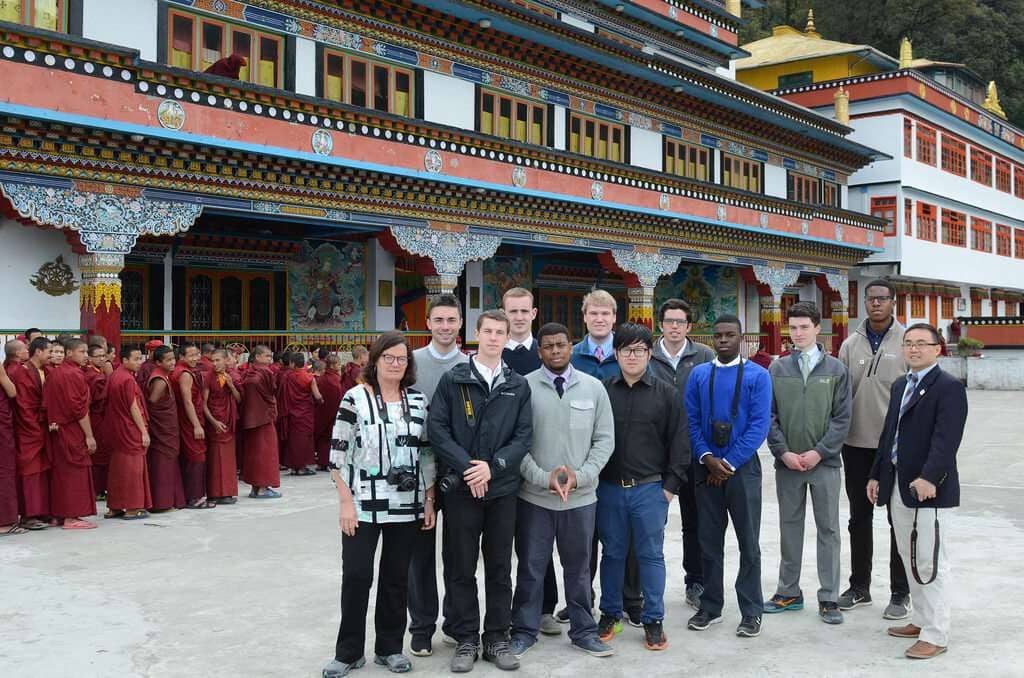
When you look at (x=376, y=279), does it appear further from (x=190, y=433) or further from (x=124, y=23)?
(x=190, y=433)

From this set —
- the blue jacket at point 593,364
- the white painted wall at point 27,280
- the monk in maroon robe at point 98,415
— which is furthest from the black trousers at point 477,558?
the white painted wall at point 27,280

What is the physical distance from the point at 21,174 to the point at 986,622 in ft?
36.3

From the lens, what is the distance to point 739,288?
97.8 feet

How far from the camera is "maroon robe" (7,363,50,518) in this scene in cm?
847

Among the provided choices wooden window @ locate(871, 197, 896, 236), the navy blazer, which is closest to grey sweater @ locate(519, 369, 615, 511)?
the navy blazer

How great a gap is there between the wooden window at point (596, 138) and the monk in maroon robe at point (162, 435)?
1302 cm

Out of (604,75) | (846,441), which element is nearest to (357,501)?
(846,441)

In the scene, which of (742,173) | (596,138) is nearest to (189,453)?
(596,138)

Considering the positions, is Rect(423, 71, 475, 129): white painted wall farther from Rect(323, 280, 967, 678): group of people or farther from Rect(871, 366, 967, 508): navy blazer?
Rect(871, 366, 967, 508): navy blazer

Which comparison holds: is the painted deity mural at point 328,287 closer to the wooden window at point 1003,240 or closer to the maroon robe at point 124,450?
the maroon robe at point 124,450

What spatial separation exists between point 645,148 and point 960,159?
70.6 ft

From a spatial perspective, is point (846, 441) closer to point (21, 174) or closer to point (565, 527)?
point (565, 527)

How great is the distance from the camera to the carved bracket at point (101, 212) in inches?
440

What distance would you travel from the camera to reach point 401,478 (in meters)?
4.77
